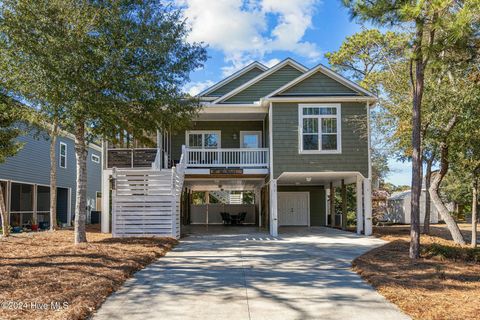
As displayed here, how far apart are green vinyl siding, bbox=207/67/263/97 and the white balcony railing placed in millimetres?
3980

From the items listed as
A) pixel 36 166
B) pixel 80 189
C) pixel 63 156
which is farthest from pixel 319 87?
pixel 63 156

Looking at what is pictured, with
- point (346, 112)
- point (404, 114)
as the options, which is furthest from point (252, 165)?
point (404, 114)

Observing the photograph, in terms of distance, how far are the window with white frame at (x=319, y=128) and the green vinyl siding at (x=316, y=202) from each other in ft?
21.9

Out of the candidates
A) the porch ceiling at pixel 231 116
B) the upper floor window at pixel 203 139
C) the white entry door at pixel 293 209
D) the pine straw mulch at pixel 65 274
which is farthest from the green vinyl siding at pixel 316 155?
the white entry door at pixel 293 209

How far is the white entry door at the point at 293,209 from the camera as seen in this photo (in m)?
22.9

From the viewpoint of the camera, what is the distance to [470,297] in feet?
20.3

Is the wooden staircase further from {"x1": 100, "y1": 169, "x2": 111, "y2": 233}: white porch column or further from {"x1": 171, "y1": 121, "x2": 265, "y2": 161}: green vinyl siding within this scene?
{"x1": 171, "y1": 121, "x2": 265, "y2": 161}: green vinyl siding

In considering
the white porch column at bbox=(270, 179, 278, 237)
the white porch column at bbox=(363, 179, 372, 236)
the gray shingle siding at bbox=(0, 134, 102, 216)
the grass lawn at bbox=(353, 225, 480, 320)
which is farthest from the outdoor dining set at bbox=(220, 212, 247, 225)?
the grass lawn at bbox=(353, 225, 480, 320)

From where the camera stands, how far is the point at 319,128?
1650 cm

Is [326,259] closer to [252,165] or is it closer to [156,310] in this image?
[156,310]

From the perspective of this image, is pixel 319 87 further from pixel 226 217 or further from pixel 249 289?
pixel 249 289

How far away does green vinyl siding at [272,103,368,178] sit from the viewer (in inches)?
645

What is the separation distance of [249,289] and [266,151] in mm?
11205

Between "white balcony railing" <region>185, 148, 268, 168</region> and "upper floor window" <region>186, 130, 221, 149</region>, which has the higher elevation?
"upper floor window" <region>186, 130, 221, 149</region>
